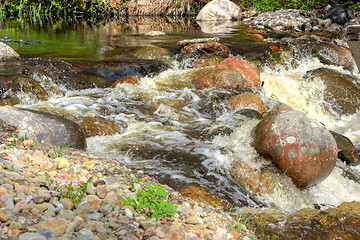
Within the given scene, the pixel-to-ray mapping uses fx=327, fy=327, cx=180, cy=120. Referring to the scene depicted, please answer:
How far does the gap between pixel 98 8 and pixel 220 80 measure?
17694 mm

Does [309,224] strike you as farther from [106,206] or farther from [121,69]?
[121,69]

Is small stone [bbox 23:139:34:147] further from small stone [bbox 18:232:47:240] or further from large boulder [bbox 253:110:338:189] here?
large boulder [bbox 253:110:338:189]

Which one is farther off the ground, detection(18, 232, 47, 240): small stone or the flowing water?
detection(18, 232, 47, 240): small stone

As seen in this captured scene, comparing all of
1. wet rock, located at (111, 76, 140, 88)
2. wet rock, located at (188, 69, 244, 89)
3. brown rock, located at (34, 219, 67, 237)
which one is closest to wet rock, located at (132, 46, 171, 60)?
wet rock, located at (111, 76, 140, 88)

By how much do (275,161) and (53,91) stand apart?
14.7 feet

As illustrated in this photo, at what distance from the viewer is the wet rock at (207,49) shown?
29.9ft

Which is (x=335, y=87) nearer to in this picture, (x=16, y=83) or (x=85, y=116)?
(x=85, y=116)

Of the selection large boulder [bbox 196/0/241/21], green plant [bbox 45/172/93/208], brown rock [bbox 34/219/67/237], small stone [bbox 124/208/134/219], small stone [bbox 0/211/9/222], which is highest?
large boulder [bbox 196/0/241/21]

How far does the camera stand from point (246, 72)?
7.73 metres

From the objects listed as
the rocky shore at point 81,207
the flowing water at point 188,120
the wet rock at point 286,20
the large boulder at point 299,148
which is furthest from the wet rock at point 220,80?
the wet rock at point 286,20

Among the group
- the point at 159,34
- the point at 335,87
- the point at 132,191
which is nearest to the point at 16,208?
the point at 132,191

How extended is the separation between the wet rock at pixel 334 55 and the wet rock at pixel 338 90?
1365 mm

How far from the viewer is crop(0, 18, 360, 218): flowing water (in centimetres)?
380

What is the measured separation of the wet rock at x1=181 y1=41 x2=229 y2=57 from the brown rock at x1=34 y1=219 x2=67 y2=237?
303 inches
